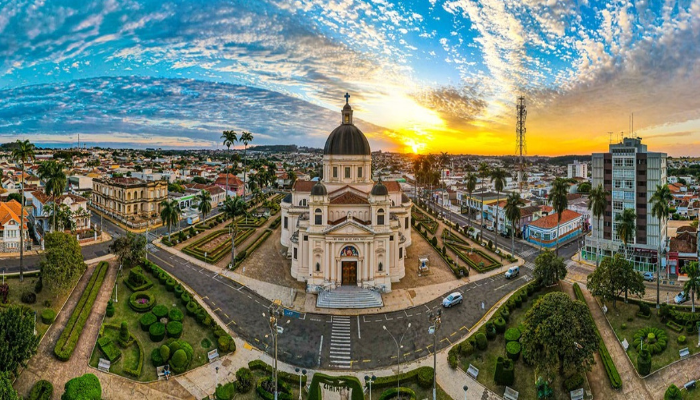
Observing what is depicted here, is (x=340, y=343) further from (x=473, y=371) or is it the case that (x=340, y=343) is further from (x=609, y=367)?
(x=609, y=367)

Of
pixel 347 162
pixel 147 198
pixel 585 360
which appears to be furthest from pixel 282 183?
pixel 585 360

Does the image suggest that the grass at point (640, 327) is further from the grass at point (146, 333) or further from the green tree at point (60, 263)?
the green tree at point (60, 263)

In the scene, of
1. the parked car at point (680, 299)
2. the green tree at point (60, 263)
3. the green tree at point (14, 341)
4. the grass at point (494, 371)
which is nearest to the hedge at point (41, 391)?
the green tree at point (14, 341)

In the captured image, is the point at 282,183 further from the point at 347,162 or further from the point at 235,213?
the point at 347,162

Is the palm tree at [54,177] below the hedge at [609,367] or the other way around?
the other way around

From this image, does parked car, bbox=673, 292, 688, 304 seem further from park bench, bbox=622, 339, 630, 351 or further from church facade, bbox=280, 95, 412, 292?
church facade, bbox=280, 95, 412, 292

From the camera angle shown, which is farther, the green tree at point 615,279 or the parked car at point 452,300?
the parked car at point 452,300
